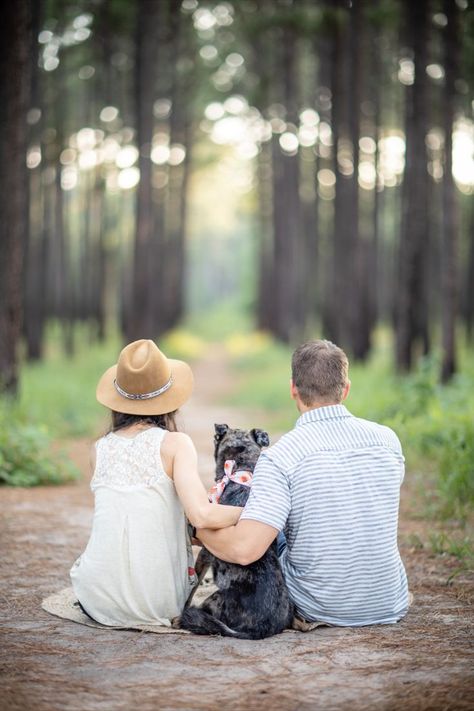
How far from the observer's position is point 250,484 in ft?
13.9

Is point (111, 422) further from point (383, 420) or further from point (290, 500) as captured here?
point (383, 420)

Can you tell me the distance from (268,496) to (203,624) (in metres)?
0.84

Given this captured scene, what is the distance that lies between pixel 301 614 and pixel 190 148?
30001 mm

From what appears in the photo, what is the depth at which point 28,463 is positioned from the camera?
348 inches

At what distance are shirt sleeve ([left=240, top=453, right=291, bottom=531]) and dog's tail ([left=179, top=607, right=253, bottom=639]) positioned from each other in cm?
65

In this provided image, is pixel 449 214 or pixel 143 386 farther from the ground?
pixel 449 214

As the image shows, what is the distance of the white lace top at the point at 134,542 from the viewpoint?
425cm

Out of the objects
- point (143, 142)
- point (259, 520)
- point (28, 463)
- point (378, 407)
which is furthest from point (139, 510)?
point (143, 142)

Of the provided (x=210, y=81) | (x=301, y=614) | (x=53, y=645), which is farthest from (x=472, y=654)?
(x=210, y=81)

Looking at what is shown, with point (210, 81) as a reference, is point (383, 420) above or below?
below


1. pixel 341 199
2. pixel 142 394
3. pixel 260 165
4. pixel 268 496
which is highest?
pixel 260 165

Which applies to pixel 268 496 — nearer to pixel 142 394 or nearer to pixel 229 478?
pixel 229 478

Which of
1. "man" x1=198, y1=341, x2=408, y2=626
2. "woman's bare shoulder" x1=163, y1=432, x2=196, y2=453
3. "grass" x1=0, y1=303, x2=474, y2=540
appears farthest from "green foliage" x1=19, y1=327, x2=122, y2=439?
"man" x1=198, y1=341, x2=408, y2=626

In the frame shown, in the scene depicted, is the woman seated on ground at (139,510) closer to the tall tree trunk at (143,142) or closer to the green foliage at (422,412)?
the green foliage at (422,412)
